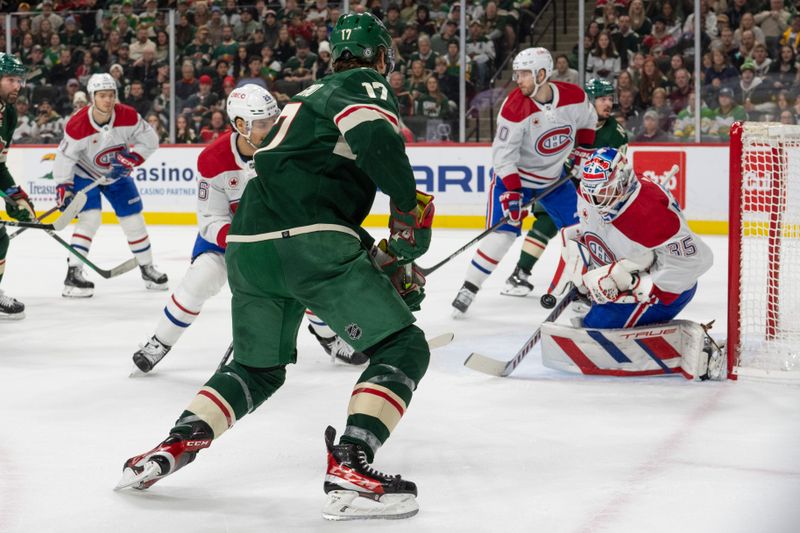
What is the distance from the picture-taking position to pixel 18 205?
16.6ft

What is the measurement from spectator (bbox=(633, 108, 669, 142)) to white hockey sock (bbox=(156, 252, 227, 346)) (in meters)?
5.20

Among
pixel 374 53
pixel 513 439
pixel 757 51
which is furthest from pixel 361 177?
pixel 757 51

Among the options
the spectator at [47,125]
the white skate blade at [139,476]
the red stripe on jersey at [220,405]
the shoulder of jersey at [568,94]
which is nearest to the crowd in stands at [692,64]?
the shoulder of jersey at [568,94]

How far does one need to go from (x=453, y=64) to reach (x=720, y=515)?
22.6ft

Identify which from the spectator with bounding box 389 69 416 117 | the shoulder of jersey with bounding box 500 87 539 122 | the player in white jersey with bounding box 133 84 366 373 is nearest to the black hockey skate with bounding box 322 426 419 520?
the player in white jersey with bounding box 133 84 366 373

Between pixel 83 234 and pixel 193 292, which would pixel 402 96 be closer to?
pixel 83 234

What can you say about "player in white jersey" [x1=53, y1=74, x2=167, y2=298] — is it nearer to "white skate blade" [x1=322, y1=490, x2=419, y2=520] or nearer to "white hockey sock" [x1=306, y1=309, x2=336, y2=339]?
"white hockey sock" [x1=306, y1=309, x2=336, y2=339]

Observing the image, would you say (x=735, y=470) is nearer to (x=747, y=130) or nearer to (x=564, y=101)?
(x=747, y=130)

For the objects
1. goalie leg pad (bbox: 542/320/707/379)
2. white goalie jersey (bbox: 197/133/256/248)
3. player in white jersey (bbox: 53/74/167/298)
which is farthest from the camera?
player in white jersey (bbox: 53/74/167/298)

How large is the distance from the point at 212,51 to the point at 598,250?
6.57 m

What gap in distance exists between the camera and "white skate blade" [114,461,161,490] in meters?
2.31

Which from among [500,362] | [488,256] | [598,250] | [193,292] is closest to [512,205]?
[488,256]

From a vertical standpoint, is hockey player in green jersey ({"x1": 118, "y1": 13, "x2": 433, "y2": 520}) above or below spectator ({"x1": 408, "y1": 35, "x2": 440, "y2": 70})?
below

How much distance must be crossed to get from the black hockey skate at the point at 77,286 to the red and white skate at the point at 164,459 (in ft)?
11.5
